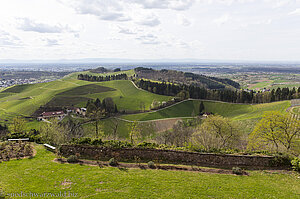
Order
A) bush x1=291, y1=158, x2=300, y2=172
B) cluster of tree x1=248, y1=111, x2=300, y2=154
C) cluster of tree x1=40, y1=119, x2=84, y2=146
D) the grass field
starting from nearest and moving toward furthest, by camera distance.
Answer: bush x1=291, y1=158, x2=300, y2=172, cluster of tree x1=248, y1=111, x2=300, y2=154, cluster of tree x1=40, y1=119, x2=84, y2=146, the grass field

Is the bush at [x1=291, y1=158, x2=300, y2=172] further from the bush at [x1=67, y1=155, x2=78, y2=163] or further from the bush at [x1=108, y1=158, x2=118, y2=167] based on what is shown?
the bush at [x1=67, y1=155, x2=78, y2=163]

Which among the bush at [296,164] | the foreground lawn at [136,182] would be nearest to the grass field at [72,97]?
the foreground lawn at [136,182]

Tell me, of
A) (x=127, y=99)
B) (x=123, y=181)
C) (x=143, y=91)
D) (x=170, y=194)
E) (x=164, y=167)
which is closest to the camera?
(x=170, y=194)

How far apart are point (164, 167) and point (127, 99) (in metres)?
113

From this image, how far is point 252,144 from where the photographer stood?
34.3 metres

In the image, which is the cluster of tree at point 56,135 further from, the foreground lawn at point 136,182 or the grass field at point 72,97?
the grass field at point 72,97

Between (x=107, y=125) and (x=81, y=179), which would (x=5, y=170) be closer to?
(x=81, y=179)

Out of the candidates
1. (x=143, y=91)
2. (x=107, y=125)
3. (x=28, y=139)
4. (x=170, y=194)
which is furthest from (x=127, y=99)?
(x=170, y=194)

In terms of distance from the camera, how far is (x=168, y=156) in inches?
977

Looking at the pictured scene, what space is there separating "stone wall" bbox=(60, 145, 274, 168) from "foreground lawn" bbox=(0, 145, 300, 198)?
2246mm

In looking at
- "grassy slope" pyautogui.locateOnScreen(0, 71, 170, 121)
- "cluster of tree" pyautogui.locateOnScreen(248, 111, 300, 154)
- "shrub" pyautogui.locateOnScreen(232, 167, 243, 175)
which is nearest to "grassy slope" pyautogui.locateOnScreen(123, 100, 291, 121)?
"grassy slope" pyautogui.locateOnScreen(0, 71, 170, 121)

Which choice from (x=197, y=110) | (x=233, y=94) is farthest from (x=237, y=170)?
(x=233, y=94)

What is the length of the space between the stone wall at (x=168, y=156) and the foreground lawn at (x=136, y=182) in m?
2.25

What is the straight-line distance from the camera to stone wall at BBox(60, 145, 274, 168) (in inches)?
936
